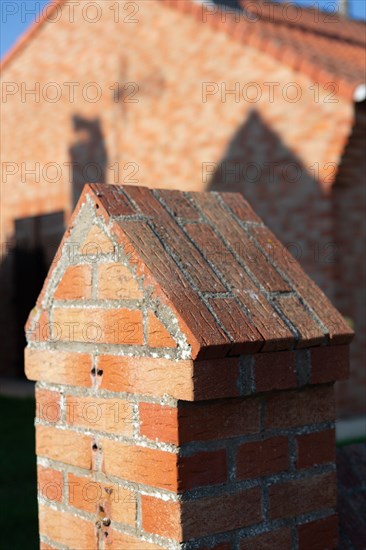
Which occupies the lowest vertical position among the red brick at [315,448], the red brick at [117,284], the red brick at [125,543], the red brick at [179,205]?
the red brick at [125,543]

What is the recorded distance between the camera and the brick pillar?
1550 mm

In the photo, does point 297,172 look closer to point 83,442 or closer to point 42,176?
point 42,176

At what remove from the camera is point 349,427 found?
785cm

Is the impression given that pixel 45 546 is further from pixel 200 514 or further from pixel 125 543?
pixel 200 514

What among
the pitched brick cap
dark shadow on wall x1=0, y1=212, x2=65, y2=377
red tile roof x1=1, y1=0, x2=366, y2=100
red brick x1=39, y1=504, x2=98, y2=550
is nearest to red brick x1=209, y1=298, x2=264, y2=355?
the pitched brick cap

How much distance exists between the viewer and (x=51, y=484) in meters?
1.85

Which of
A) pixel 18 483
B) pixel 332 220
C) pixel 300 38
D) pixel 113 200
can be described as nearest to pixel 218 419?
pixel 113 200

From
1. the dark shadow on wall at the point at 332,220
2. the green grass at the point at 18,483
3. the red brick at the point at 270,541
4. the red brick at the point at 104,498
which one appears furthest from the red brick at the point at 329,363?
the dark shadow on wall at the point at 332,220

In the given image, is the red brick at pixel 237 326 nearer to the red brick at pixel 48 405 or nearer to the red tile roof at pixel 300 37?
the red brick at pixel 48 405

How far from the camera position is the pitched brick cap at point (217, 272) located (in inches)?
61.9

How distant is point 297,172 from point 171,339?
692 centimetres

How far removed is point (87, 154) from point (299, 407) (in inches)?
394

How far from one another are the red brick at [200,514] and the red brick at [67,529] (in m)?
0.20

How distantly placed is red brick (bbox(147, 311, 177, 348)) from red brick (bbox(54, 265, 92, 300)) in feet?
0.70
